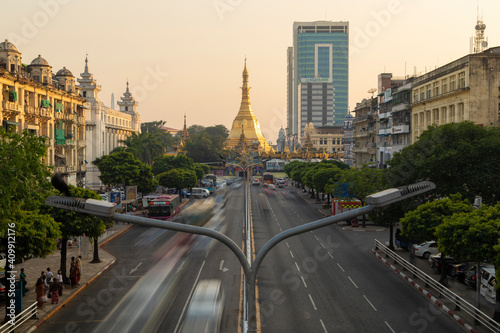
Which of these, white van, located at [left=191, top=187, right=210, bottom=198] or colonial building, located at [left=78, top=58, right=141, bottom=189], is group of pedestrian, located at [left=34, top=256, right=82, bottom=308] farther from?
colonial building, located at [left=78, top=58, right=141, bottom=189]

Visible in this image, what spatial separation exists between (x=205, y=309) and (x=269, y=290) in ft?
15.4

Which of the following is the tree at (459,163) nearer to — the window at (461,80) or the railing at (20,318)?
the window at (461,80)

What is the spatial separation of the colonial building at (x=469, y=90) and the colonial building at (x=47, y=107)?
41.5 m

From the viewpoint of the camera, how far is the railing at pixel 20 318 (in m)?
22.1

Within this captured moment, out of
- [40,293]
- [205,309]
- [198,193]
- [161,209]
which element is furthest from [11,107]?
[198,193]

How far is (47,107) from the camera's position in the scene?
62.4 m

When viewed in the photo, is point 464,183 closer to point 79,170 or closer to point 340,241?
point 340,241

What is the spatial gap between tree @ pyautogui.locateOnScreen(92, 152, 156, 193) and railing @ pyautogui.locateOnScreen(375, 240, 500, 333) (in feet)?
120

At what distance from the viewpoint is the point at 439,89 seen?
6850 cm

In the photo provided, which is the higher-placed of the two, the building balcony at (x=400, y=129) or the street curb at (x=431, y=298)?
the building balcony at (x=400, y=129)

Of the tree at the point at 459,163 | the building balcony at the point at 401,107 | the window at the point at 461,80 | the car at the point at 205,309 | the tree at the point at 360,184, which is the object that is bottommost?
the car at the point at 205,309

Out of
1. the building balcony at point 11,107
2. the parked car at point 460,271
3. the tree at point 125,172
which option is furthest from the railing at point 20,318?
the tree at point 125,172

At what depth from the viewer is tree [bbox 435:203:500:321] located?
2350cm

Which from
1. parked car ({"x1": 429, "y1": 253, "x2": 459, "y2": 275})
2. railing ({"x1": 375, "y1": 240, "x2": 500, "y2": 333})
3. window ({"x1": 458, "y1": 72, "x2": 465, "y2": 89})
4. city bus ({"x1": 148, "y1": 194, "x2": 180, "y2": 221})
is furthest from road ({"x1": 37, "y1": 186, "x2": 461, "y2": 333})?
window ({"x1": 458, "y1": 72, "x2": 465, "y2": 89})
